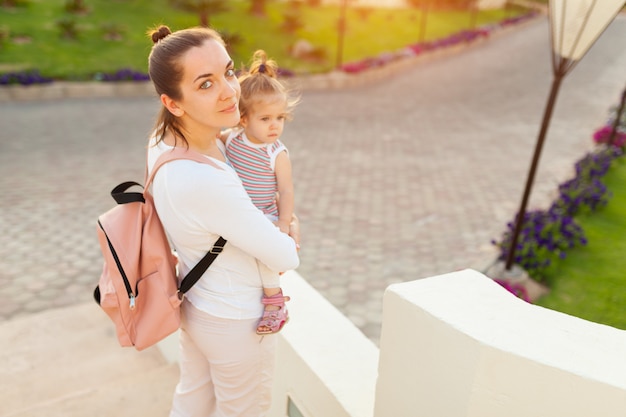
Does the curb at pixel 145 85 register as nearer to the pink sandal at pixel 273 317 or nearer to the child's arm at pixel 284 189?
the child's arm at pixel 284 189

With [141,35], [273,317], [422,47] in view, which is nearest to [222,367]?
[273,317]

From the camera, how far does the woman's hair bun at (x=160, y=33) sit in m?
1.84

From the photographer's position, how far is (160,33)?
184 centimetres

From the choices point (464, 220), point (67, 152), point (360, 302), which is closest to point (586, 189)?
point (464, 220)

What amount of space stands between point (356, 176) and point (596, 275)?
4.30 m

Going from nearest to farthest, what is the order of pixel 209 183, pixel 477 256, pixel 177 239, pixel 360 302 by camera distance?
pixel 209 183 → pixel 177 239 → pixel 360 302 → pixel 477 256

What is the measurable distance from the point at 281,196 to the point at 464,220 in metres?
5.25

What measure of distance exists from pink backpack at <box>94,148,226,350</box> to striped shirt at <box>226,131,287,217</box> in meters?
0.37

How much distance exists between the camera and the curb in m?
11.5

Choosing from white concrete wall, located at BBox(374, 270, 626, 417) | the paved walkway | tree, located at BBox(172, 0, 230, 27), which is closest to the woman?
white concrete wall, located at BBox(374, 270, 626, 417)

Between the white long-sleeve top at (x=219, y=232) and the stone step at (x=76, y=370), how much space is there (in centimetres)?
153

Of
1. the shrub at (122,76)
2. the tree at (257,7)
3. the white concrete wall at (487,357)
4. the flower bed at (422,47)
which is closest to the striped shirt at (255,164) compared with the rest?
the white concrete wall at (487,357)

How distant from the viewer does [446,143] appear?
1067 cm

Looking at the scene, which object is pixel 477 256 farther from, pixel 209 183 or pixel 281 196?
pixel 209 183
